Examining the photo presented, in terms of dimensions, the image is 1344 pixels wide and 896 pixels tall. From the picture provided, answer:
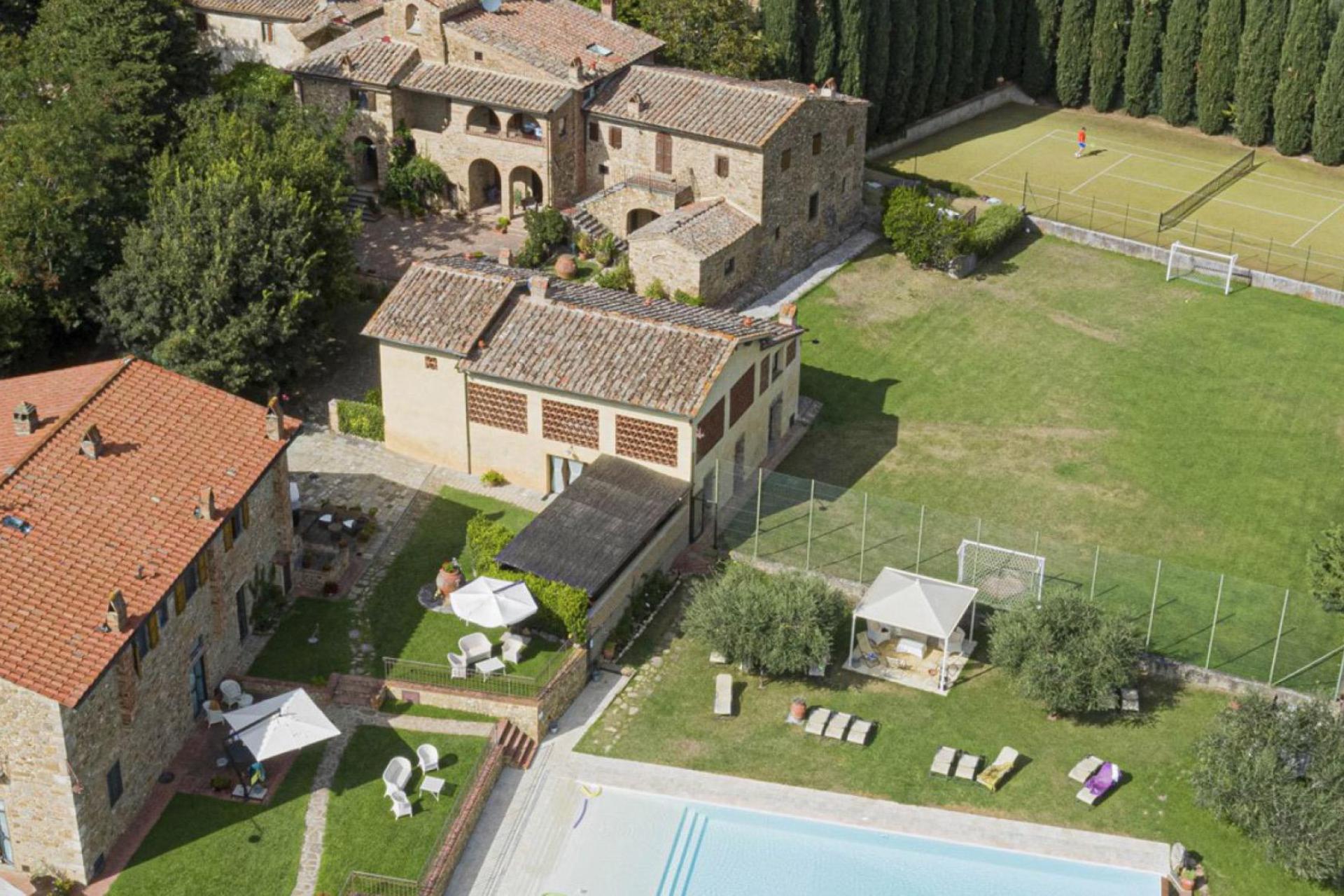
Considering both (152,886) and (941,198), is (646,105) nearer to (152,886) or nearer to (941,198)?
(941,198)

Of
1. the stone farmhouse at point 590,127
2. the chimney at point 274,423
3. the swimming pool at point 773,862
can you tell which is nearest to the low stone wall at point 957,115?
the stone farmhouse at point 590,127

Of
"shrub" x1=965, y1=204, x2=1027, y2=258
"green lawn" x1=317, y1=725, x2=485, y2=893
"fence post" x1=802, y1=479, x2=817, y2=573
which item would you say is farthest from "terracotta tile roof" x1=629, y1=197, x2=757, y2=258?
"green lawn" x1=317, y1=725, x2=485, y2=893

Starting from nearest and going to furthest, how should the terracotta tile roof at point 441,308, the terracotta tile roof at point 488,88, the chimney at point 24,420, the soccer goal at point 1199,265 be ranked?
the chimney at point 24,420 < the terracotta tile roof at point 441,308 < the terracotta tile roof at point 488,88 < the soccer goal at point 1199,265

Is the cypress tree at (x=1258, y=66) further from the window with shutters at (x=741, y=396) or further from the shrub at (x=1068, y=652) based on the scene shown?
the shrub at (x=1068, y=652)

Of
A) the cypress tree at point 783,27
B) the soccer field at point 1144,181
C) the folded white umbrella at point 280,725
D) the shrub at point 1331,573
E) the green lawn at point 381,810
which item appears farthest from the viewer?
the cypress tree at point 783,27

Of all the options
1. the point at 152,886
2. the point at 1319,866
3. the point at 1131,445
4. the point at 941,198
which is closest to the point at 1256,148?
the point at 941,198

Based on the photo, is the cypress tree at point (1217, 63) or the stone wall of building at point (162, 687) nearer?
the stone wall of building at point (162, 687)
